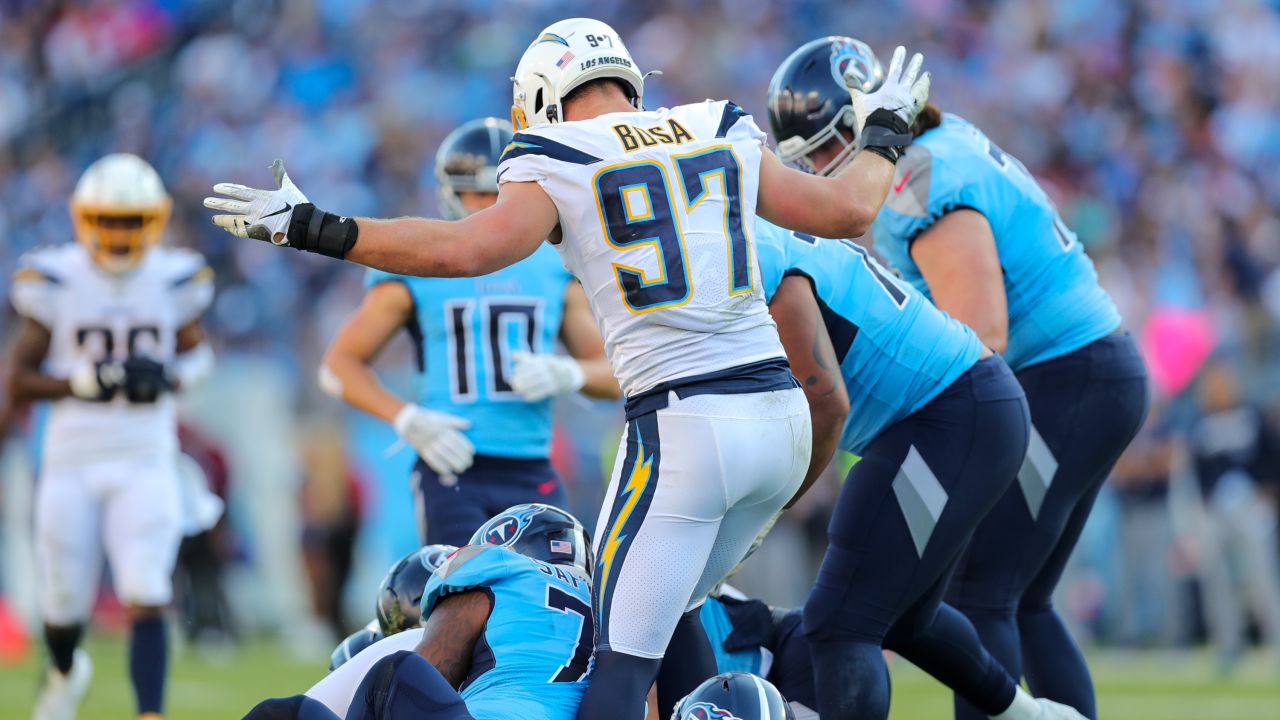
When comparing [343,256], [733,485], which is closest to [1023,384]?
[733,485]

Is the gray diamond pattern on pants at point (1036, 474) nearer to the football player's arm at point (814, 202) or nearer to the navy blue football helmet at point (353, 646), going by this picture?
the football player's arm at point (814, 202)

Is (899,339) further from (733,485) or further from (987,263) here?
(733,485)

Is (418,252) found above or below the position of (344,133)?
below

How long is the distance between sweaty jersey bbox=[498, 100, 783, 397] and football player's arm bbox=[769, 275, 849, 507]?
272 millimetres

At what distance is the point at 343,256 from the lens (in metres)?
3.66

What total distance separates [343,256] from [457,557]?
38.5 inches

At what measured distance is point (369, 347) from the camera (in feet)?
20.6

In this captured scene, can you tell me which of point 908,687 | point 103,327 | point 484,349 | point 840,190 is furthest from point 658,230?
point 908,687

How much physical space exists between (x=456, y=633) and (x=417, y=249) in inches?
40.4

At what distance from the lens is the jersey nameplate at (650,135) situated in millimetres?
3973

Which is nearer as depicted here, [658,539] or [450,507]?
[658,539]

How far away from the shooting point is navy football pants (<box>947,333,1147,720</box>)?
16.1 feet

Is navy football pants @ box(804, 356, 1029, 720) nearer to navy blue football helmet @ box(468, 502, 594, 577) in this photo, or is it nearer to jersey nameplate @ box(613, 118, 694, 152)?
navy blue football helmet @ box(468, 502, 594, 577)

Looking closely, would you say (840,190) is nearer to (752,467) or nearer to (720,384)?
(720,384)
